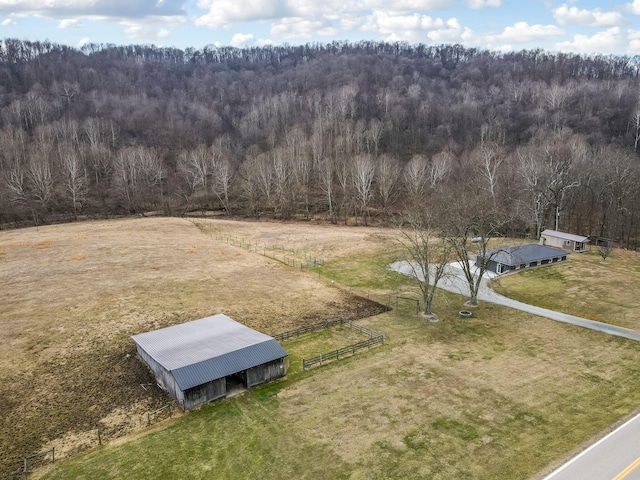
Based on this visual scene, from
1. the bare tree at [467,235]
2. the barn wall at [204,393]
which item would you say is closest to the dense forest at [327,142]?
the bare tree at [467,235]

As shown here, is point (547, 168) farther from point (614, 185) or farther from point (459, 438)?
point (459, 438)

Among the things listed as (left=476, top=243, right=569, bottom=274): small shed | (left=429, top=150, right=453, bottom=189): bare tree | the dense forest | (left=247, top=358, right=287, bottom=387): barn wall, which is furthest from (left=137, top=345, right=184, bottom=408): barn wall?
(left=429, top=150, right=453, bottom=189): bare tree

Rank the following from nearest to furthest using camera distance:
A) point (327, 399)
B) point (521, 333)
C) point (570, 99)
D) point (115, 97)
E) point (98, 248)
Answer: point (327, 399)
point (521, 333)
point (98, 248)
point (570, 99)
point (115, 97)

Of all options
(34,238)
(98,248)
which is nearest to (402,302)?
(98,248)

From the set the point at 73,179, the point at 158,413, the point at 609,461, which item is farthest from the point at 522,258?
the point at 73,179

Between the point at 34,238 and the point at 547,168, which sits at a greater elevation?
the point at 547,168
